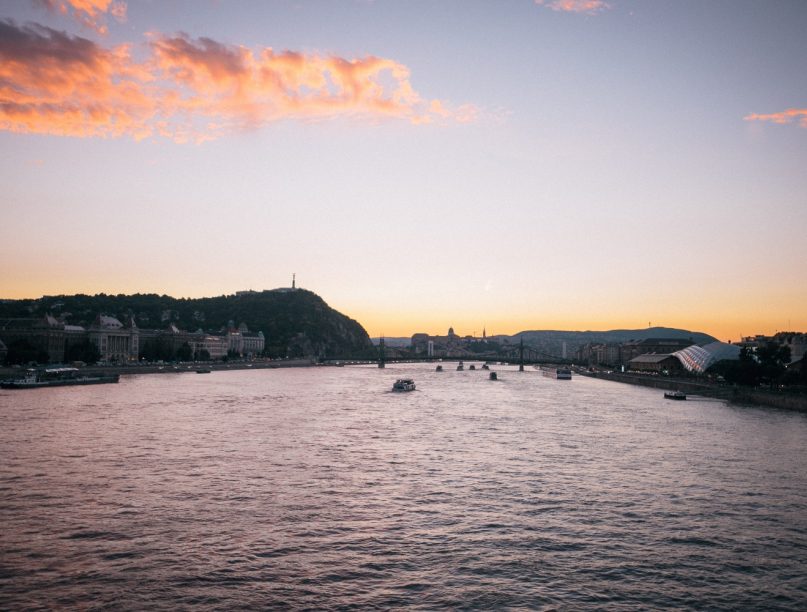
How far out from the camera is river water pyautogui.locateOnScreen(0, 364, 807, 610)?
2083cm

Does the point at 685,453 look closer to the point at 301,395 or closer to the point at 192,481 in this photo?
the point at 192,481

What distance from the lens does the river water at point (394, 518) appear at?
Result: 20828mm

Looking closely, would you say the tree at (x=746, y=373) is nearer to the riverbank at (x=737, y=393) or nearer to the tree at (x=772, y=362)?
the tree at (x=772, y=362)

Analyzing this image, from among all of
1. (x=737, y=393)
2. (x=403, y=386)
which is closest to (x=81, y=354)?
(x=403, y=386)

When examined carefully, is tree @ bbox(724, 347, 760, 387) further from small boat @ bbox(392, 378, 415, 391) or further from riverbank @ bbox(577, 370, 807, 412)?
small boat @ bbox(392, 378, 415, 391)

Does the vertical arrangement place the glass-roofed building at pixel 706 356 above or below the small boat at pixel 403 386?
above

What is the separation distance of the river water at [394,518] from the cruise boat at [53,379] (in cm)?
4848

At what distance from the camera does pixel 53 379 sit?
10969 cm

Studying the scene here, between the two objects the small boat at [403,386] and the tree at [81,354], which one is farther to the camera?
the tree at [81,354]

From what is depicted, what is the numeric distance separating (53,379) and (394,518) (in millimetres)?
98500

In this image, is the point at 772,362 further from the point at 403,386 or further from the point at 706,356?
the point at 403,386

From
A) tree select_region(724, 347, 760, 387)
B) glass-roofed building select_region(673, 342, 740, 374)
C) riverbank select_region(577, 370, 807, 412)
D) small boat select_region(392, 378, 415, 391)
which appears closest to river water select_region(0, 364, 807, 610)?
riverbank select_region(577, 370, 807, 412)

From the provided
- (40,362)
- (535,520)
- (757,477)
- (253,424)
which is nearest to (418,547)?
(535,520)

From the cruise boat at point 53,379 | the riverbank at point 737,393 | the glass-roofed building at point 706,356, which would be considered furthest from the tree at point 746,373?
the cruise boat at point 53,379
